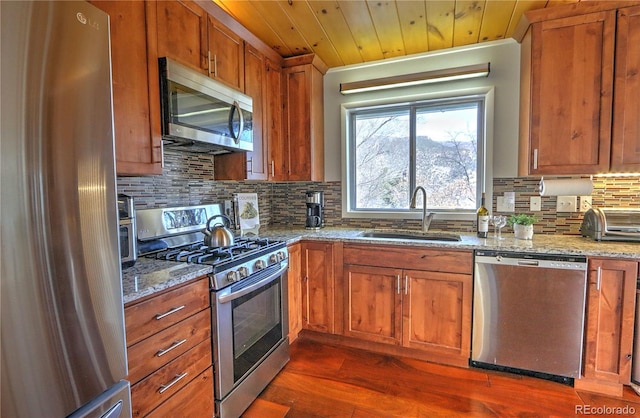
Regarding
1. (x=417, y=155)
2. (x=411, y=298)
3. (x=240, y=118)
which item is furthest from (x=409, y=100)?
(x=411, y=298)

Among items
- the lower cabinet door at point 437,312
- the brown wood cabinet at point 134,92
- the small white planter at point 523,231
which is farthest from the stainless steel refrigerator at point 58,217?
the small white planter at point 523,231

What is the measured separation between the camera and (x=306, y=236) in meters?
2.45

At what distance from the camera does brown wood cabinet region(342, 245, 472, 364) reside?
82.7 inches

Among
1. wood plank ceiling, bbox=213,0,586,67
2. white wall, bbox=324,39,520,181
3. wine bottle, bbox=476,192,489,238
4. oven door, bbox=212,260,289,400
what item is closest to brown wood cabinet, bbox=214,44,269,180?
wood plank ceiling, bbox=213,0,586,67

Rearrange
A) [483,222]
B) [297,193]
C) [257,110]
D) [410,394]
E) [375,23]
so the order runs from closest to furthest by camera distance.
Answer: [410,394], [375,23], [483,222], [257,110], [297,193]

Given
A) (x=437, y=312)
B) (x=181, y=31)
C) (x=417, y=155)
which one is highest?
(x=181, y=31)

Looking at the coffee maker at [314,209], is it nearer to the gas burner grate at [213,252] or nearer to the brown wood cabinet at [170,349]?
the gas burner grate at [213,252]

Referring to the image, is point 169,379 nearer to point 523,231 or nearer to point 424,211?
point 424,211

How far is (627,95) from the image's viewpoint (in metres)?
1.92

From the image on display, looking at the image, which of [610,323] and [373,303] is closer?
[610,323]

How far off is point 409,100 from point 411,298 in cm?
166

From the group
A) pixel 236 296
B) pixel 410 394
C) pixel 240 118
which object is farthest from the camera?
pixel 240 118

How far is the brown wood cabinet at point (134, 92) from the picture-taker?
1384mm

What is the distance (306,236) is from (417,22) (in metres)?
1.72
